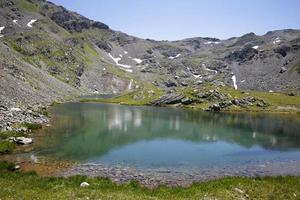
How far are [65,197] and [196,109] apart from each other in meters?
128

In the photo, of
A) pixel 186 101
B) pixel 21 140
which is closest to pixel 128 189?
pixel 21 140

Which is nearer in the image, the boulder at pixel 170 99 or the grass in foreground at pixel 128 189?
the grass in foreground at pixel 128 189

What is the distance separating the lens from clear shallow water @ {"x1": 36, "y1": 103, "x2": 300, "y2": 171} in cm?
5247

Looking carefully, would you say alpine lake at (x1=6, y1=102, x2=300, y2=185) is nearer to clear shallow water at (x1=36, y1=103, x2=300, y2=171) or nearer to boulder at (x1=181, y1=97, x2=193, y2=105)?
clear shallow water at (x1=36, y1=103, x2=300, y2=171)

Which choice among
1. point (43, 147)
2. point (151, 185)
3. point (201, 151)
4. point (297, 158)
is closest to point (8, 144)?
point (43, 147)

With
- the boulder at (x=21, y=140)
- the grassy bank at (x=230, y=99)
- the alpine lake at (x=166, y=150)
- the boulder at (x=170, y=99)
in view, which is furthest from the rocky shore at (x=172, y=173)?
the boulder at (x=170, y=99)

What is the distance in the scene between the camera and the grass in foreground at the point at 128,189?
2952cm

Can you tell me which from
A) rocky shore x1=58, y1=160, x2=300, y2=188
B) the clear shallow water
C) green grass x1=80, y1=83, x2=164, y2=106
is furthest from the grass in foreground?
green grass x1=80, y1=83, x2=164, y2=106

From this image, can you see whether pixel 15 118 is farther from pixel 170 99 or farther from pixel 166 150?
pixel 170 99

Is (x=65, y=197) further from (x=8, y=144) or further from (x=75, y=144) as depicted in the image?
(x=75, y=144)

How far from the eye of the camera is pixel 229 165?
51.5 m

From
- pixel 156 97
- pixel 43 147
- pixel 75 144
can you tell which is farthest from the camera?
pixel 156 97

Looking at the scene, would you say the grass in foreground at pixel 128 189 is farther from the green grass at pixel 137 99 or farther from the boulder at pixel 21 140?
the green grass at pixel 137 99

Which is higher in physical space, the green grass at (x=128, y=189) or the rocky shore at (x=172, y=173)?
the green grass at (x=128, y=189)
